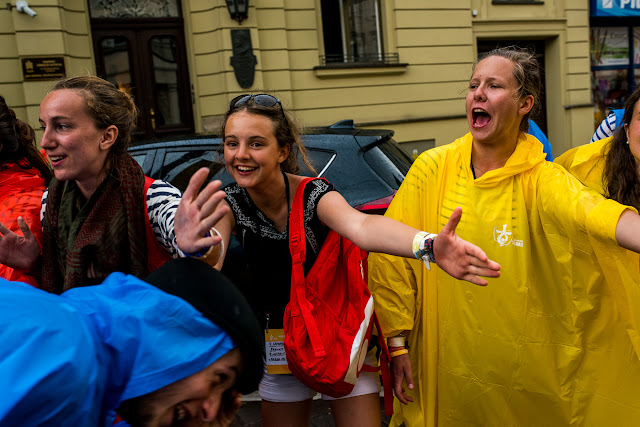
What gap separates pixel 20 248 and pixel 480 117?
6.29 ft

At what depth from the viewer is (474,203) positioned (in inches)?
89.4

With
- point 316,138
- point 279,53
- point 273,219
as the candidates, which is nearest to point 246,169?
point 273,219

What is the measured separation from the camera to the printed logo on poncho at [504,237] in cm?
219

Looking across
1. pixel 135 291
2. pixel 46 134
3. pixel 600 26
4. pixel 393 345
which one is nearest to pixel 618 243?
pixel 393 345

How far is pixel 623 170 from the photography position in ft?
7.93

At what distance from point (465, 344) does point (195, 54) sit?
9.00m

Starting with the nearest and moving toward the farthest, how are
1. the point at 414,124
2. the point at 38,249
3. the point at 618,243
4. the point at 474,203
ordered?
the point at 618,243 → the point at 38,249 → the point at 474,203 → the point at 414,124

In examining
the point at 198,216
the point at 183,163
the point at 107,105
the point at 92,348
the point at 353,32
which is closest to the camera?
the point at 92,348

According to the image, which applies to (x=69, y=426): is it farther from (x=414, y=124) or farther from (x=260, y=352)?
(x=414, y=124)

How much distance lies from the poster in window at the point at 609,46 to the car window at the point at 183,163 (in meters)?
12.5

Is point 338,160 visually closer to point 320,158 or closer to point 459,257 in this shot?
point 320,158

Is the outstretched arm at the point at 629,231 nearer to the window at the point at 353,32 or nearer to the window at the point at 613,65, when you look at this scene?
the window at the point at 353,32

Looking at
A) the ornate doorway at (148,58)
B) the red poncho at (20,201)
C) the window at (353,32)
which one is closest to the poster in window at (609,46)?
the window at (353,32)

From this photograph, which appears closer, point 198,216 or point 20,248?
point 198,216
